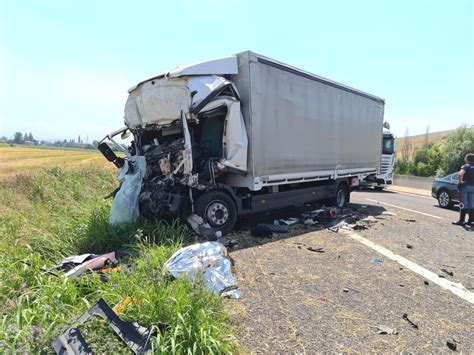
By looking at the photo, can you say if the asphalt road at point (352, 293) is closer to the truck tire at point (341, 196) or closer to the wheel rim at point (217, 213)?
the wheel rim at point (217, 213)

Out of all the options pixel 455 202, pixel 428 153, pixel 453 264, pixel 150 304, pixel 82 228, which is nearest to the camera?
pixel 150 304

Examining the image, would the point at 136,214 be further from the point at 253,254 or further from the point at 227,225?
the point at 253,254

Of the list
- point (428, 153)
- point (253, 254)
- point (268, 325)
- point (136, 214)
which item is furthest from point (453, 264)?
point (428, 153)

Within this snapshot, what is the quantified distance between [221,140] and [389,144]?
12.4 m

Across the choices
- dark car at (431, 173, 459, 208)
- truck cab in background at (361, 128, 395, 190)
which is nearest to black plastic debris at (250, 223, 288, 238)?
truck cab in background at (361, 128, 395, 190)

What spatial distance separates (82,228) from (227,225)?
245cm

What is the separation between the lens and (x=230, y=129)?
550cm

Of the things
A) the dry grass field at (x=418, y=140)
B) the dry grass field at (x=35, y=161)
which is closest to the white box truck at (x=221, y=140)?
the dry grass field at (x=35, y=161)

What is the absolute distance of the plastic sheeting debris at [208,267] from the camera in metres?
3.35

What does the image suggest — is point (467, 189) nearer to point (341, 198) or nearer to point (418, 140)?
point (341, 198)

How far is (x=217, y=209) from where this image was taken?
563cm

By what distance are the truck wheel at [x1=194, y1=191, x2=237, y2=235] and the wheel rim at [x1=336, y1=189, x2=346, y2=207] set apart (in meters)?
4.29

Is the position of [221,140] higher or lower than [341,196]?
higher

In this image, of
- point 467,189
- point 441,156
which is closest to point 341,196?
point 467,189
